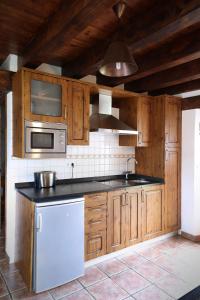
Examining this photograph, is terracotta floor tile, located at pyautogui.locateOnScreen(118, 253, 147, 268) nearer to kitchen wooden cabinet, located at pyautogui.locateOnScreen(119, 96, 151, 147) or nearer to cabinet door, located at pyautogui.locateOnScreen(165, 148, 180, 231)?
cabinet door, located at pyautogui.locateOnScreen(165, 148, 180, 231)

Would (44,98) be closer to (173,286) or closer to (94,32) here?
(94,32)

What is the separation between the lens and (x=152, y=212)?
3.24 m

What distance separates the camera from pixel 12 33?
209cm

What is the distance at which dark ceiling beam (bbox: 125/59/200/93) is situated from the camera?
264 cm

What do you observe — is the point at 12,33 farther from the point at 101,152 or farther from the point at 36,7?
the point at 101,152

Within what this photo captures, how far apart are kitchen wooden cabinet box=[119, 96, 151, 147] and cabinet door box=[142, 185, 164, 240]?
759 mm

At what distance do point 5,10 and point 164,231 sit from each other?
3438 millimetres

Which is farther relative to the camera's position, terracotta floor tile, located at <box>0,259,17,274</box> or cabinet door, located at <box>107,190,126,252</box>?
cabinet door, located at <box>107,190,126,252</box>

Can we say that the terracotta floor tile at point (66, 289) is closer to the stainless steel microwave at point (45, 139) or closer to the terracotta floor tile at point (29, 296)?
the terracotta floor tile at point (29, 296)

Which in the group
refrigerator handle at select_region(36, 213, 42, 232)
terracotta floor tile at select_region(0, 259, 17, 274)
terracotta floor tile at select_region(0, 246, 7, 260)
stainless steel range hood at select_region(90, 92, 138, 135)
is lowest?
terracotta floor tile at select_region(0, 259, 17, 274)

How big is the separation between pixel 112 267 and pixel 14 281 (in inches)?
43.9

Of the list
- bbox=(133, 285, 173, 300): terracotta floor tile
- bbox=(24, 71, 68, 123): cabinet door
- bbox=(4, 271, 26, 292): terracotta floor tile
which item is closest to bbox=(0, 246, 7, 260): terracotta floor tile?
bbox=(4, 271, 26, 292): terracotta floor tile

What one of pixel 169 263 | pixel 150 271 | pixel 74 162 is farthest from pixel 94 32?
pixel 169 263

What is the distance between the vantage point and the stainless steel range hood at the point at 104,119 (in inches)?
117
